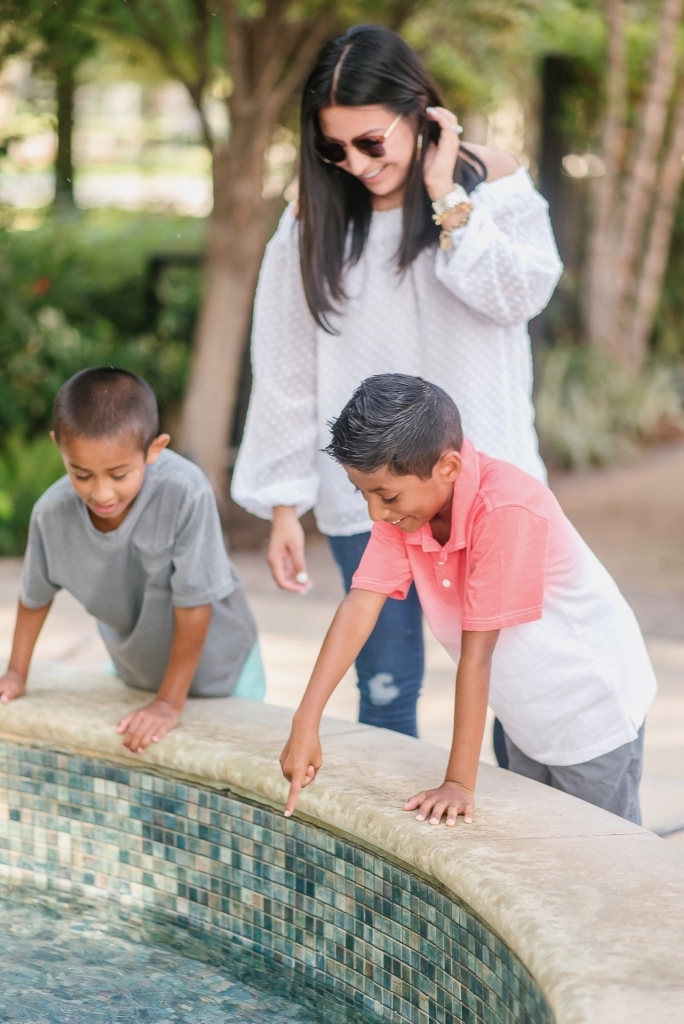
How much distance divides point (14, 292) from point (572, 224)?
5.66 m

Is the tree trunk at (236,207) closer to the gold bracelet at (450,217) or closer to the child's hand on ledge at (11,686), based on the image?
the child's hand on ledge at (11,686)

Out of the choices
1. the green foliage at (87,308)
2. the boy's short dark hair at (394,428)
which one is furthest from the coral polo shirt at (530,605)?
the green foliage at (87,308)

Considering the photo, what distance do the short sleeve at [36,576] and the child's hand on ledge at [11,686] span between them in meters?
0.17

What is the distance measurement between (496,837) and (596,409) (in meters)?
7.56

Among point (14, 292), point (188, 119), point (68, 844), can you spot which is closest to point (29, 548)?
point (68, 844)

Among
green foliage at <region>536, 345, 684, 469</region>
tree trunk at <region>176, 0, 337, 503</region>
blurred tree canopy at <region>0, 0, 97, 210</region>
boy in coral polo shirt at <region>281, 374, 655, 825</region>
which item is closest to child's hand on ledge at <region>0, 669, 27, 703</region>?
boy in coral polo shirt at <region>281, 374, 655, 825</region>

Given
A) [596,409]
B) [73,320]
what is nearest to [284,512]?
[73,320]

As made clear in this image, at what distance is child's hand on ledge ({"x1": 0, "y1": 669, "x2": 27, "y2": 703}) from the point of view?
2.71 metres

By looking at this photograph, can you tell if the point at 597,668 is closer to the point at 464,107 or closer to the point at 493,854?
the point at 493,854

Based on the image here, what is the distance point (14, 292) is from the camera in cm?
697

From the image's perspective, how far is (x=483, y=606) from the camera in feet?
6.66

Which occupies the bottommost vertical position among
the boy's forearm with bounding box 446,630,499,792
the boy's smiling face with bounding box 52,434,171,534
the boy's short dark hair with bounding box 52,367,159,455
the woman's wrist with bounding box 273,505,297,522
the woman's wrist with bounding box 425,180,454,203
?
the boy's forearm with bounding box 446,630,499,792

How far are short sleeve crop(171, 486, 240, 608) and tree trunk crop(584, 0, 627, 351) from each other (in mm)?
7336

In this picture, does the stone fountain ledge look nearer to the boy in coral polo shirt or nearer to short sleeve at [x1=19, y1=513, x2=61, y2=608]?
the boy in coral polo shirt
